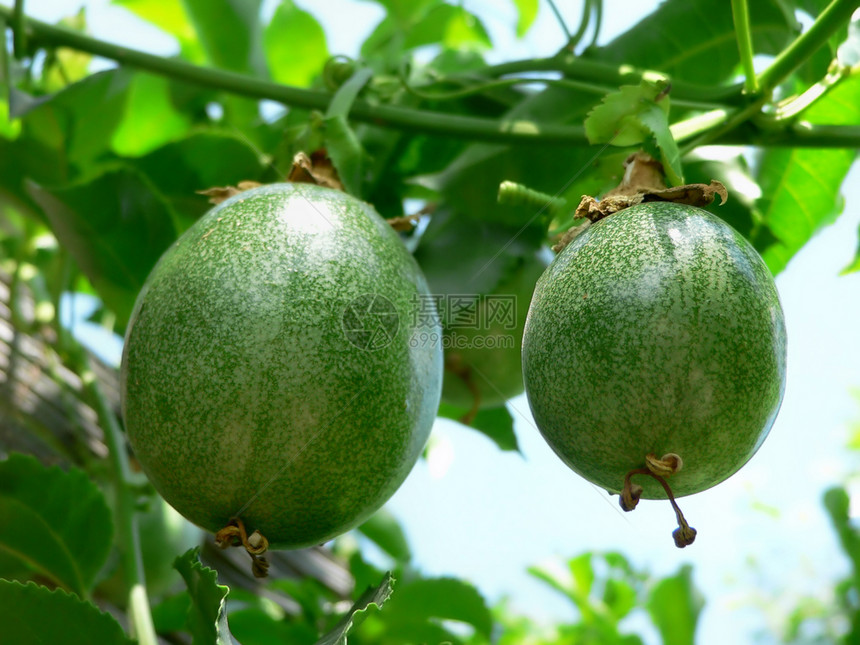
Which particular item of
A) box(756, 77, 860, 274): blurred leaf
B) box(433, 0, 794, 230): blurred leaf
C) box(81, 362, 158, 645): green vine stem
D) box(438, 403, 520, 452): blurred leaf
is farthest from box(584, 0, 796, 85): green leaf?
box(81, 362, 158, 645): green vine stem

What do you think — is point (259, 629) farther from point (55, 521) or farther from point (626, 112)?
point (626, 112)

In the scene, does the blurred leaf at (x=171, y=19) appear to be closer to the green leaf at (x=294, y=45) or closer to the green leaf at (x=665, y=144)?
the green leaf at (x=294, y=45)

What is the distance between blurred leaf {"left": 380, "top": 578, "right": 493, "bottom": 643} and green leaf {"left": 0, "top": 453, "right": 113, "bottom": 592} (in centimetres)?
43

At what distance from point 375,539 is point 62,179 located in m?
0.84

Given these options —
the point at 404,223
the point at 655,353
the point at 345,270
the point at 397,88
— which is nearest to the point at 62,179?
the point at 397,88

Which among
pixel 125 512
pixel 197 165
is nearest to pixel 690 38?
pixel 197 165

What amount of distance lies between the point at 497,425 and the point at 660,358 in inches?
25.6

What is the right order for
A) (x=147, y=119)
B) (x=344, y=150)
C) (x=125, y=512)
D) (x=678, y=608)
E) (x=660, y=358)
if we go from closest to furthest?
1. (x=660, y=358)
2. (x=344, y=150)
3. (x=125, y=512)
4. (x=678, y=608)
5. (x=147, y=119)

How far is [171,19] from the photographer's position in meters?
1.88

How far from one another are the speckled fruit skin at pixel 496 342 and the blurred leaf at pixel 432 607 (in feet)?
1.05

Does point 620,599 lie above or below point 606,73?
below

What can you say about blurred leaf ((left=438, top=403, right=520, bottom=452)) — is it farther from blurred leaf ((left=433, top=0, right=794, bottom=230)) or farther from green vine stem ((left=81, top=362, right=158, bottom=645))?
green vine stem ((left=81, top=362, right=158, bottom=645))

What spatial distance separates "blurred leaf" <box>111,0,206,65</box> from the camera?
1838 millimetres

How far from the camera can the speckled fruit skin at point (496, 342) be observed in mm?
1156
